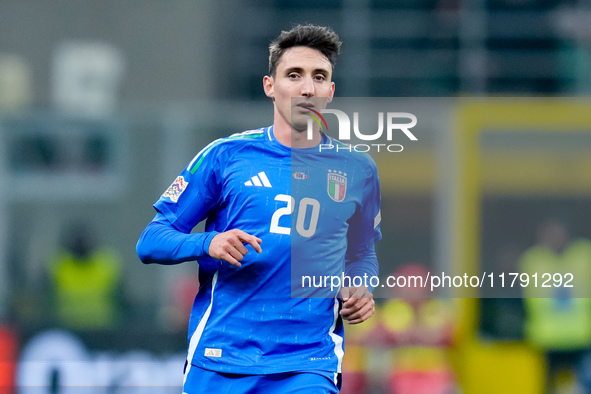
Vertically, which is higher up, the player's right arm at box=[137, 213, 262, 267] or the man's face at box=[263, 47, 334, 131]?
the man's face at box=[263, 47, 334, 131]

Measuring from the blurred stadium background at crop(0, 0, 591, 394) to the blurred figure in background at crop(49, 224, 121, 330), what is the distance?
1.0 inches

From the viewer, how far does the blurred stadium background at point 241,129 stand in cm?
895

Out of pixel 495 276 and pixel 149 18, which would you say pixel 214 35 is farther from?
pixel 495 276

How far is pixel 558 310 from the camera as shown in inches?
373

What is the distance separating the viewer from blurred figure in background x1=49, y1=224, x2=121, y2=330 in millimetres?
10125

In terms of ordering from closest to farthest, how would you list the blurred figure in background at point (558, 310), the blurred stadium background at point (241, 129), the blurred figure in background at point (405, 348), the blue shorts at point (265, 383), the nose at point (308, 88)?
the blue shorts at point (265, 383) < the nose at point (308, 88) < the blurred figure in background at point (405, 348) < the blurred stadium background at point (241, 129) < the blurred figure in background at point (558, 310)

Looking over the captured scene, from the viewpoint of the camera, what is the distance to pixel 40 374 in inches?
292

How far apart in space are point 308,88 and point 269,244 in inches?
22.8

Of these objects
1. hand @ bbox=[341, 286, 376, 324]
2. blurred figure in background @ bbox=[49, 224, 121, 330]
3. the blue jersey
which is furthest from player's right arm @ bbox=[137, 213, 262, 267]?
blurred figure in background @ bbox=[49, 224, 121, 330]

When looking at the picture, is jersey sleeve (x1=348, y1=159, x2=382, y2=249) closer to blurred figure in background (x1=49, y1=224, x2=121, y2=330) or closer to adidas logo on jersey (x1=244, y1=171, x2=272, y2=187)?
adidas logo on jersey (x1=244, y1=171, x2=272, y2=187)

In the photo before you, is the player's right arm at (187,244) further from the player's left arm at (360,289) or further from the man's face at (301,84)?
the man's face at (301,84)

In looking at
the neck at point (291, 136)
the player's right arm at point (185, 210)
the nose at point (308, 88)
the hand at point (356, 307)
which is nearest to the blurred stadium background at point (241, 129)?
the player's right arm at point (185, 210)

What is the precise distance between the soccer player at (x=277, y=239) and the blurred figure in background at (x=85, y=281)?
21.4 ft

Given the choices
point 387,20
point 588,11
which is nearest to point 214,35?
point 387,20
